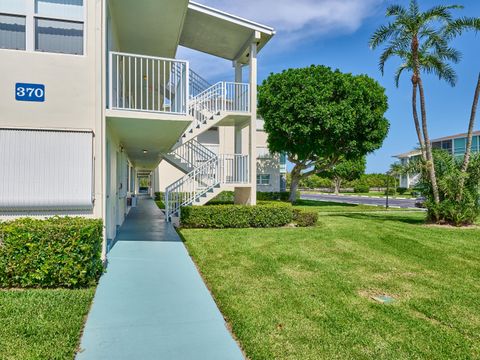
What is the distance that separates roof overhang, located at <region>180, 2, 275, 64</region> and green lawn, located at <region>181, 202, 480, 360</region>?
7648mm

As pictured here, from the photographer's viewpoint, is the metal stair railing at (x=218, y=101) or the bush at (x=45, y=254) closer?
the bush at (x=45, y=254)

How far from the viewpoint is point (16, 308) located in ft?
14.0

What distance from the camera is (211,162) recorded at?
43.2 ft

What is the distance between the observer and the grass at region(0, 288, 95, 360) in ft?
11.0

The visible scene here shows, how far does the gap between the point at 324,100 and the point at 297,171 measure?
627 centimetres

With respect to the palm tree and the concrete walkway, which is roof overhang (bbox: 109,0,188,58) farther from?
the palm tree

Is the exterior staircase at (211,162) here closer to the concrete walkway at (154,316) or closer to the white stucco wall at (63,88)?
the concrete walkway at (154,316)

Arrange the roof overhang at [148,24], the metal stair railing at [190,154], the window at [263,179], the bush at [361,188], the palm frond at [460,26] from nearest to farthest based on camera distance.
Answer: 1. the roof overhang at [148,24]
2. the palm frond at [460,26]
3. the metal stair railing at [190,154]
4. the window at [263,179]
5. the bush at [361,188]

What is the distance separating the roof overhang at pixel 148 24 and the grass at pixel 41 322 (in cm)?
671

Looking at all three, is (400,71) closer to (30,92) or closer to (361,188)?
(30,92)

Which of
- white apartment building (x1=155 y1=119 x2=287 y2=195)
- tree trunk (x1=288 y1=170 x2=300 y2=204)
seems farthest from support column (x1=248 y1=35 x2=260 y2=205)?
white apartment building (x1=155 y1=119 x2=287 y2=195)

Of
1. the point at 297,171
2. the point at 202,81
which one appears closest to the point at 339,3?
the point at 202,81

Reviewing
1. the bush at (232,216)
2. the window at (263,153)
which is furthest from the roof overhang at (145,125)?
the window at (263,153)

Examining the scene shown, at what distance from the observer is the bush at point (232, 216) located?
37.7ft
